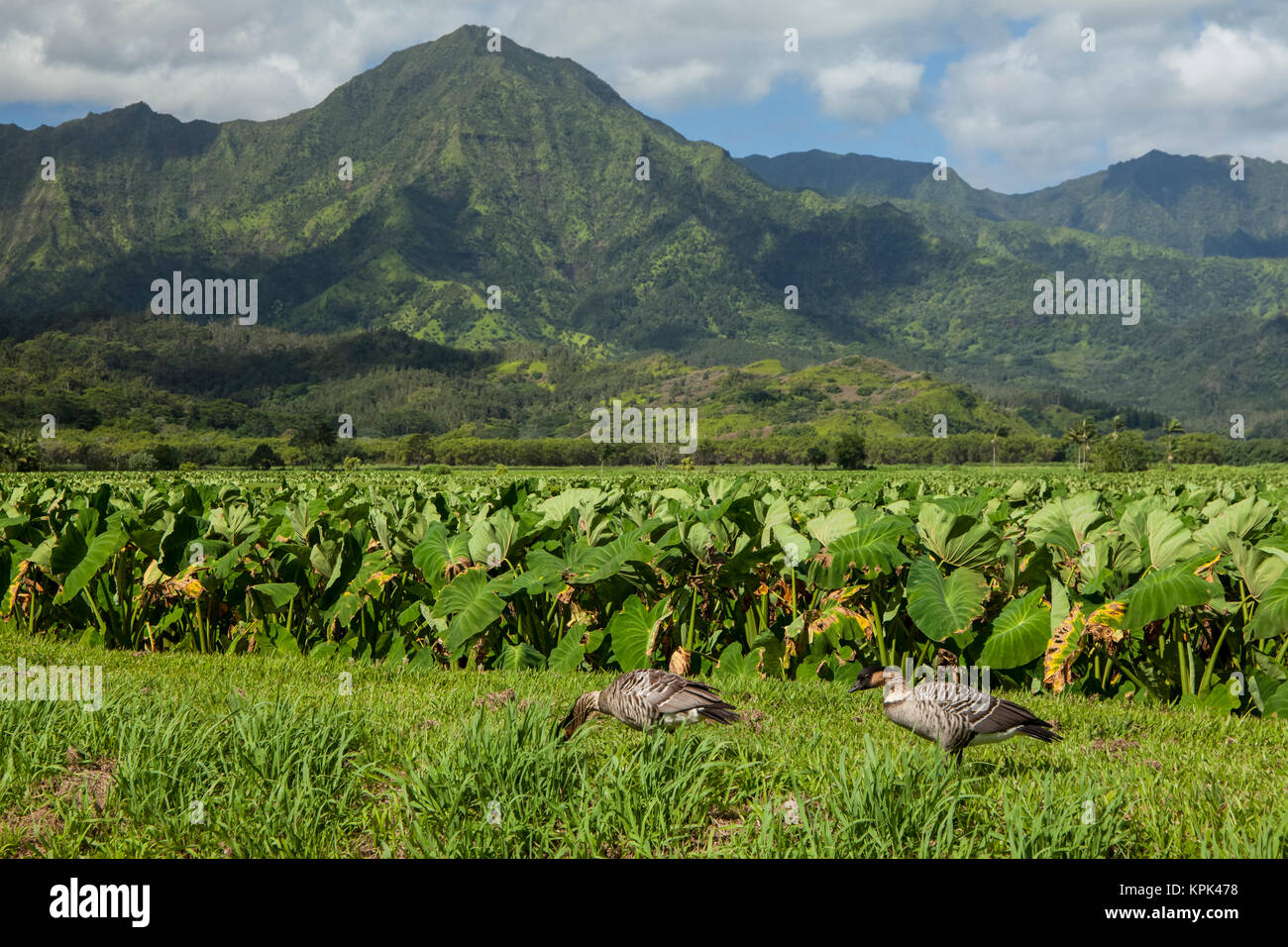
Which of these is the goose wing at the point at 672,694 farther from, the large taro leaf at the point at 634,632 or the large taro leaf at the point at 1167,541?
the large taro leaf at the point at 1167,541

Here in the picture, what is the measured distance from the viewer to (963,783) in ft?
12.4

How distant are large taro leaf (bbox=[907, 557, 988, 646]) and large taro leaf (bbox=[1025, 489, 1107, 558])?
0.71 metres

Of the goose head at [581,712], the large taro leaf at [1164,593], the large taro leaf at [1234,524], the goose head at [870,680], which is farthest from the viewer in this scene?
the large taro leaf at [1234,524]

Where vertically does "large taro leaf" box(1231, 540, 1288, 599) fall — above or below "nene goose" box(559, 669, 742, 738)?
above

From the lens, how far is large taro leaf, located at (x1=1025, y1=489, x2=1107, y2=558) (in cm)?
623

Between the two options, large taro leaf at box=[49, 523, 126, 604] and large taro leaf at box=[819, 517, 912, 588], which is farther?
large taro leaf at box=[49, 523, 126, 604]

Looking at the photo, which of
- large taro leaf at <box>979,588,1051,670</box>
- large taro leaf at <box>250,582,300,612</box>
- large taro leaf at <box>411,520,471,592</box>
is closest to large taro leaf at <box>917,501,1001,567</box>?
large taro leaf at <box>979,588,1051,670</box>

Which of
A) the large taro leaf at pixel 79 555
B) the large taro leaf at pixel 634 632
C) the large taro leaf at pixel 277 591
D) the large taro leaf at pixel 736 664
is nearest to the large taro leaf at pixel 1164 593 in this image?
the large taro leaf at pixel 736 664

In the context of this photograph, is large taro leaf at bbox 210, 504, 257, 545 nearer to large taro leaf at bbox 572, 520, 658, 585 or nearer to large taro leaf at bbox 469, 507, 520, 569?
large taro leaf at bbox 469, 507, 520, 569

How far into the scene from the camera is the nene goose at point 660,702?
4152 mm

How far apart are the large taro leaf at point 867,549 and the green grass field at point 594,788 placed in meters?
1.17

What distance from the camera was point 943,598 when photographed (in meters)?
5.63
